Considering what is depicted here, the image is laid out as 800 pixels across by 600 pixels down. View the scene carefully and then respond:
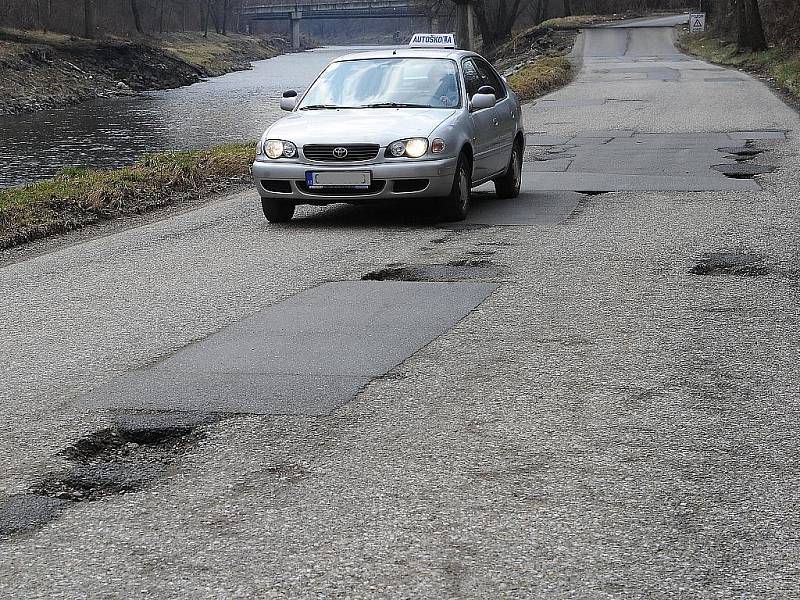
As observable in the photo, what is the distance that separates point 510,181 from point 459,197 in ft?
6.70

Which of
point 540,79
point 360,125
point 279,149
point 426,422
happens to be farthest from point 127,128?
point 426,422

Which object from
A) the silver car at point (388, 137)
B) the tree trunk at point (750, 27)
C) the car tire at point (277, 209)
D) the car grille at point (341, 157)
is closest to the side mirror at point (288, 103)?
the silver car at point (388, 137)

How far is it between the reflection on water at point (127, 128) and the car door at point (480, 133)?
44.3 feet

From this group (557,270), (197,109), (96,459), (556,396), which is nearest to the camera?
(96,459)

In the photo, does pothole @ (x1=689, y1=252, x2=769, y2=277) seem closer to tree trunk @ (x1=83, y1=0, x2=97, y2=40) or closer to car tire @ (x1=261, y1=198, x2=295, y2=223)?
car tire @ (x1=261, y1=198, x2=295, y2=223)

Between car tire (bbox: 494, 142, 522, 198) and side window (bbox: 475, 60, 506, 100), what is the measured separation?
26.8 inches

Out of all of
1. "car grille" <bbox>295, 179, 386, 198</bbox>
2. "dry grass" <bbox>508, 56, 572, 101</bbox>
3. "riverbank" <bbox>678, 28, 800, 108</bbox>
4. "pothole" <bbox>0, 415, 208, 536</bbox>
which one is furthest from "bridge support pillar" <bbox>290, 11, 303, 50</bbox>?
"pothole" <bbox>0, 415, 208, 536</bbox>

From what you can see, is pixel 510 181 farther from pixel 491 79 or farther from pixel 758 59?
pixel 758 59

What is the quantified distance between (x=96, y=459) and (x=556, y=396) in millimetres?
2095

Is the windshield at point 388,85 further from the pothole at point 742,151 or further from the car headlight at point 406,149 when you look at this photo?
the pothole at point 742,151

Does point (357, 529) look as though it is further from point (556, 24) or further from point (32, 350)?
point (556, 24)

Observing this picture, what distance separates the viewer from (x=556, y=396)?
583 centimetres

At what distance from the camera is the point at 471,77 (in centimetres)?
1351

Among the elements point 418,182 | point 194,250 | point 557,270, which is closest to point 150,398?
point 557,270
